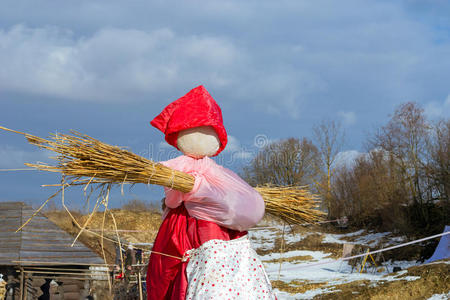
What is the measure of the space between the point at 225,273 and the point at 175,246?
0.39 metres

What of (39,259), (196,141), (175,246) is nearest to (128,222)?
(39,259)

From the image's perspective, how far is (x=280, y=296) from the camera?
10.1 meters

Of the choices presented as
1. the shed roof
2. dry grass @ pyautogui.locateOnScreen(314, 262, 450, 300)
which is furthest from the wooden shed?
dry grass @ pyautogui.locateOnScreen(314, 262, 450, 300)

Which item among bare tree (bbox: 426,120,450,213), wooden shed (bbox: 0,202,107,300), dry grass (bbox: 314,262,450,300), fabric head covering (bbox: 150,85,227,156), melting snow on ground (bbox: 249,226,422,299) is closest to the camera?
fabric head covering (bbox: 150,85,227,156)

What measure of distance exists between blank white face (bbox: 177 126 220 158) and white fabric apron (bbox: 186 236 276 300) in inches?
25.5

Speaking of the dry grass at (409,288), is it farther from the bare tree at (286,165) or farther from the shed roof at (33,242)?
the bare tree at (286,165)

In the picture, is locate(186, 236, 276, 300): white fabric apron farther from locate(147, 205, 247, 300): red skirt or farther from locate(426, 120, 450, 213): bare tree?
locate(426, 120, 450, 213): bare tree

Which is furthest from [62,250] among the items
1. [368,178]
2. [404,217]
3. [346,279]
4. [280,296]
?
[368,178]

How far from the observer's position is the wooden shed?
882cm

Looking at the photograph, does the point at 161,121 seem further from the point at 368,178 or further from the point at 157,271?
the point at 368,178

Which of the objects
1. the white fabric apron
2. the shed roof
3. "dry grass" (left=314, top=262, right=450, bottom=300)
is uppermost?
the shed roof

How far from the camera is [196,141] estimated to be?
3.18 meters

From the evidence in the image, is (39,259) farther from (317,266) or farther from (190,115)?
(317,266)

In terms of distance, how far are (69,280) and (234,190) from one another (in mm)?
7828
